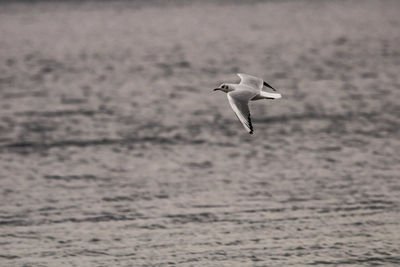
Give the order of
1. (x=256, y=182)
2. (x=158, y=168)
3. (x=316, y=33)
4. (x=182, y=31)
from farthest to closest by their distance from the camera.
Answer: (x=182, y=31), (x=316, y=33), (x=158, y=168), (x=256, y=182)

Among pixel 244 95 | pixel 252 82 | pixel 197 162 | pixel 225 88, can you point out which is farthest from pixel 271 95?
pixel 197 162

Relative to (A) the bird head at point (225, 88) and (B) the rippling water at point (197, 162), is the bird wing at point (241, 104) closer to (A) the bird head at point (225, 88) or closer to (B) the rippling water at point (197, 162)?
(A) the bird head at point (225, 88)

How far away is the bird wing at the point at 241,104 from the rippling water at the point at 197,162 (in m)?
4.98

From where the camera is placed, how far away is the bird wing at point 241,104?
65.1 ft

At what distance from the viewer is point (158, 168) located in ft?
113

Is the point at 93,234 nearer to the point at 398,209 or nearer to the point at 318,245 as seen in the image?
the point at 318,245

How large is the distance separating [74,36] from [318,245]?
8579 cm

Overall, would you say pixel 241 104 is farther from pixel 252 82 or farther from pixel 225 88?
pixel 252 82

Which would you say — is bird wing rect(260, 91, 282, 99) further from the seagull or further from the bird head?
the bird head

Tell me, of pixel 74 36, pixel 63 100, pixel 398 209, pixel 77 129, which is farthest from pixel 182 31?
pixel 398 209

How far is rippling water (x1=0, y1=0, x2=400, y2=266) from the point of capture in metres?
25.2

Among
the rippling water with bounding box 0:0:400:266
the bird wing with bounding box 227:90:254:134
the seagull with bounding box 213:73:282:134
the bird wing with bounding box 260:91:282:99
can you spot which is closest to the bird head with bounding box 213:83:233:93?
the seagull with bounding box 213:73:282:134

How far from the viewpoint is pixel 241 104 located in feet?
68.6

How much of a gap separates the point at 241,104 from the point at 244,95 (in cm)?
70
